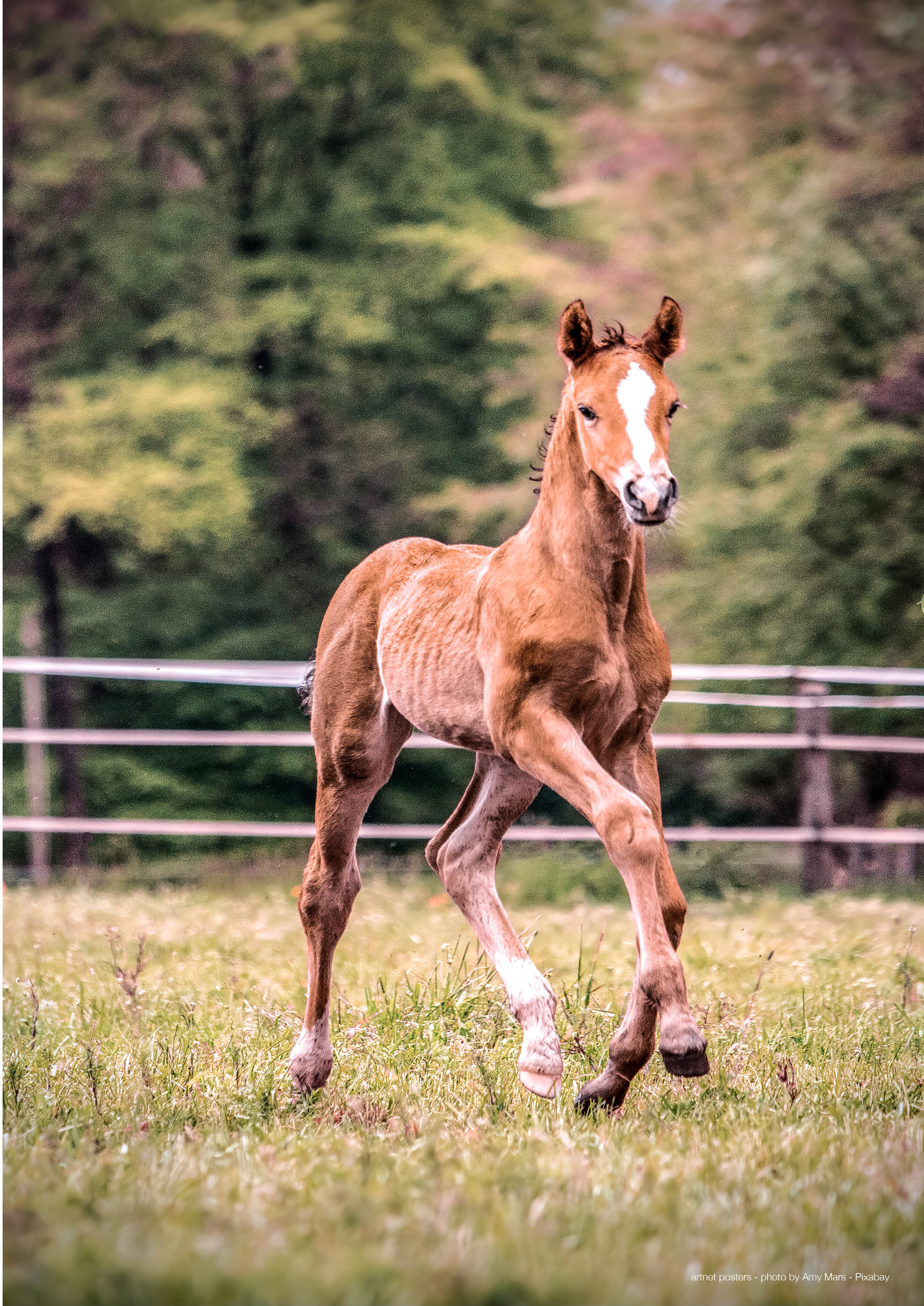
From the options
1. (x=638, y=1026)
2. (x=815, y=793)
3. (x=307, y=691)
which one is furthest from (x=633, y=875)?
(x=815, y=793)

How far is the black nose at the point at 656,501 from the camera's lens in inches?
124

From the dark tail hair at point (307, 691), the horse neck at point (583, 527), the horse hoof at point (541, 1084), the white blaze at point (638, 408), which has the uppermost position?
the white blaze at point (638, 408)

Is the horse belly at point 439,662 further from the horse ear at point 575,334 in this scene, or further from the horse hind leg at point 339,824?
the horse ear at point 575,334

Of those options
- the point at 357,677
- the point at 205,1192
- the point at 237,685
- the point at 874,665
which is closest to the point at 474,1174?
the point at 205,1192

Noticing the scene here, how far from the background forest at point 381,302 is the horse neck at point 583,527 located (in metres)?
7.32

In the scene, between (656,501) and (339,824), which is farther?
(339,824)

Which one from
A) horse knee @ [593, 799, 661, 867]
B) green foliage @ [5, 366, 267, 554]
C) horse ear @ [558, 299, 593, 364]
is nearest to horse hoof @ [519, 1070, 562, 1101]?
horse knee @ [593, 799, 661, 867]

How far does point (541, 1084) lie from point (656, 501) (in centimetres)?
154

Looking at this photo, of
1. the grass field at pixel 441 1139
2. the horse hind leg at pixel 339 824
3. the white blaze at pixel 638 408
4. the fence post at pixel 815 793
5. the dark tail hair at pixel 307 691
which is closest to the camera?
the grass field at pixel 441 1139

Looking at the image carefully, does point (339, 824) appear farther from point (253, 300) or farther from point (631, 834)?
point (253, 300)

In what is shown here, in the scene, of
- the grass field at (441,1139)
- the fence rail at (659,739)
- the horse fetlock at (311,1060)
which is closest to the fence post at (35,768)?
the fence rail at (659,739)

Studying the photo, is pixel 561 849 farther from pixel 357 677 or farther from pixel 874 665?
pixel 357 677

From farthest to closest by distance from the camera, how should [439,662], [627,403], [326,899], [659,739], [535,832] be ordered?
1. [535,832]
2. [659,739]
3. [326,899]
4. [439,662]
5. [627,403]

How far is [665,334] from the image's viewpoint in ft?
12.1
